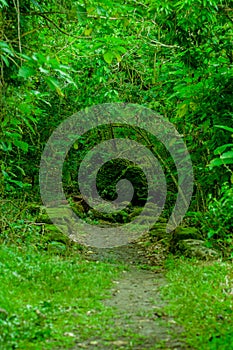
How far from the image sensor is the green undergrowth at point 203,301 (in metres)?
4.15

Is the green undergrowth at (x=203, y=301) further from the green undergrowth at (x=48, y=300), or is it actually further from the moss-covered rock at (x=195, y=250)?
the green undergrowth at (x=48, y=300)

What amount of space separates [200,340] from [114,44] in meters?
4.74

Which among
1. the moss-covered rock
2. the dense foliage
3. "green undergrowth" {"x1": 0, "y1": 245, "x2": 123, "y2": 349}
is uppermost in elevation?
the dense foliage

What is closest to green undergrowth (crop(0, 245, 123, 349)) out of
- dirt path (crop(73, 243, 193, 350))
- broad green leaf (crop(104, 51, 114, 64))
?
dirt path (crop(73, 243, 193, 350))

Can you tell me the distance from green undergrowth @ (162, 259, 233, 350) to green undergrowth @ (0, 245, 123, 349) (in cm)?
78

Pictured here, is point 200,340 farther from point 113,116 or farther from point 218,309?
point 113,116

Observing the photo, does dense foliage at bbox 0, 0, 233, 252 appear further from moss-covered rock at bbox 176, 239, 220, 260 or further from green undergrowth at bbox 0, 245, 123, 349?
green undergrowth at bbox 0, 245, 123, 349

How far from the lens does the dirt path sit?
409cm

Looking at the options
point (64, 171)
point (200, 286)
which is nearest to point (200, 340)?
point (200, 286)

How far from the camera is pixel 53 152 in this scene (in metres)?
14.4

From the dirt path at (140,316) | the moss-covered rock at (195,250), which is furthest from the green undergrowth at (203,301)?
the moss-covered rock at (195,250)

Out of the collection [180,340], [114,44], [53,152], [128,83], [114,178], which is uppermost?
[114,44]

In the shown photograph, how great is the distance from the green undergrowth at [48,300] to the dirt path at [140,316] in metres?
0.15

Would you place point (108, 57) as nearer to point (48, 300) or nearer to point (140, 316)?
point (48, 300)
